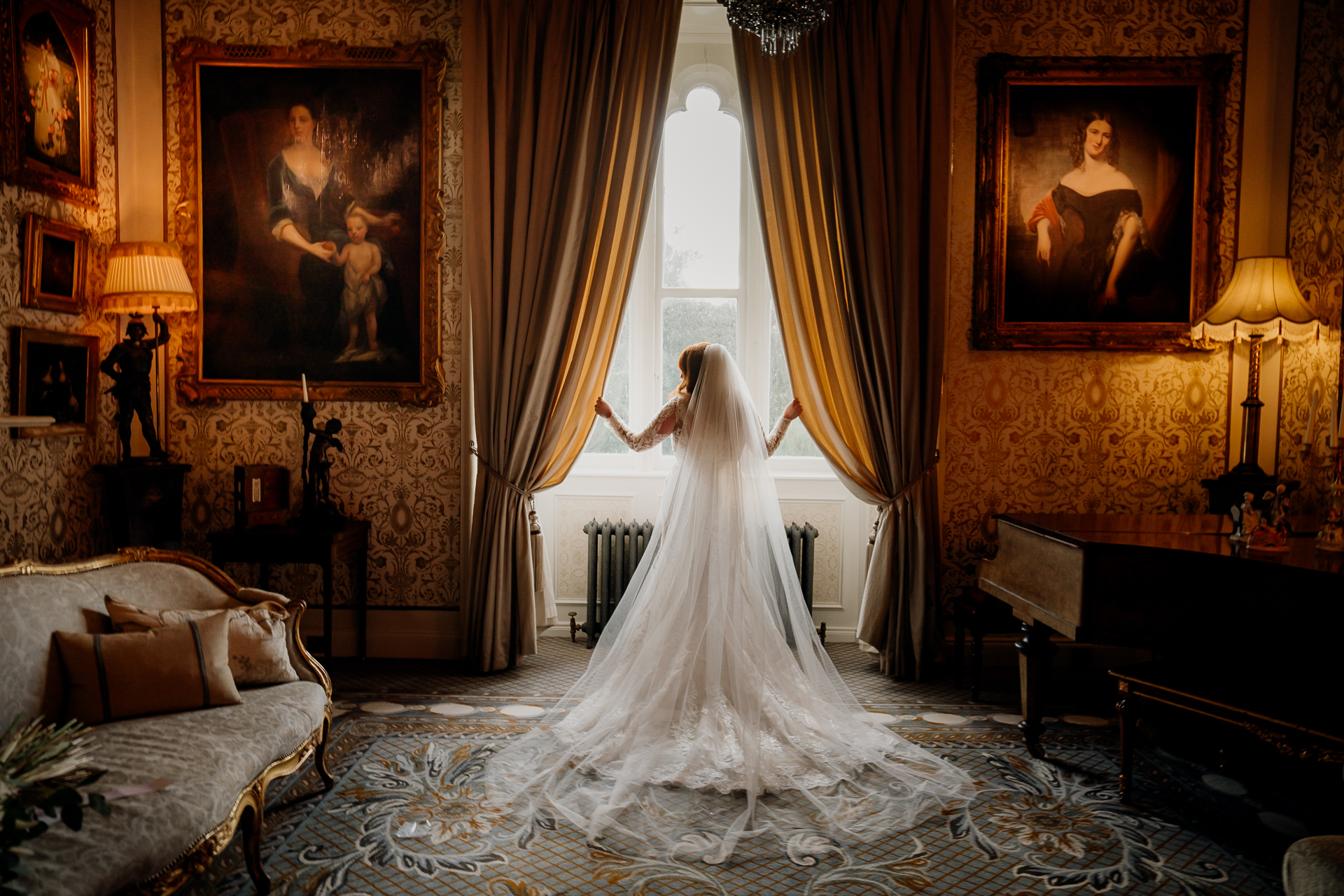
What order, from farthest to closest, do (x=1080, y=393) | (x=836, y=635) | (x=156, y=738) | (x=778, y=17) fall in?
(x=836, y=635), (x=1080, y=393), (x=778, y=17), (x=156, y=738)

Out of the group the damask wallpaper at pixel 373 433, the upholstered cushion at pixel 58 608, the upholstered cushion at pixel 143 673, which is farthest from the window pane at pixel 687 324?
the upholstered cushion at pixel 143 673

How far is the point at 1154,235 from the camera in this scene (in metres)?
4.60

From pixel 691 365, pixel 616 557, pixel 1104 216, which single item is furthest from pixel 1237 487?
pixel 616 557

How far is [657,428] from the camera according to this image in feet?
13.0

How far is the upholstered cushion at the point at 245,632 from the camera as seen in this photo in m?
2.75

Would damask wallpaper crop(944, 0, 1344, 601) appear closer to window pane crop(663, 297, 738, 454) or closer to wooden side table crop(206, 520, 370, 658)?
window pane crop(663, 297, 738, 454)

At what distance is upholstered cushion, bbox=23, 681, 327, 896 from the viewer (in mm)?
1845

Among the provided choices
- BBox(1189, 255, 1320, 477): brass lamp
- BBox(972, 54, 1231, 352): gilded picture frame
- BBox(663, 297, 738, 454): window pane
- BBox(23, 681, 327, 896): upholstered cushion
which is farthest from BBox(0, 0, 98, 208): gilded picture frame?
BBox(1189, 255, 1320, 477): brass lamp

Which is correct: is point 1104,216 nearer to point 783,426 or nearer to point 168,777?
point 783,426

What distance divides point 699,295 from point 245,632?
318cm

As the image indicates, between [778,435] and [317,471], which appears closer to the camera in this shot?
[778,435]

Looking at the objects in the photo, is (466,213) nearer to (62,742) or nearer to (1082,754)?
(62,742)

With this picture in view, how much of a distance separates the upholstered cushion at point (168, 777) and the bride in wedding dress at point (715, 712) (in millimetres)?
843

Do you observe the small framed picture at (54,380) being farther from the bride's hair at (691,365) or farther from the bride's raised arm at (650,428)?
the bride's hair at (691,365)
